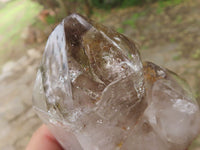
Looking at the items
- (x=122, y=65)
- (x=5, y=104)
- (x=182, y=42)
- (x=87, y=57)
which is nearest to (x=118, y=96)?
(x=122, y=65)

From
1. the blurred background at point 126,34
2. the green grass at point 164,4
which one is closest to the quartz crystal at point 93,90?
the blurred background at point 126,34

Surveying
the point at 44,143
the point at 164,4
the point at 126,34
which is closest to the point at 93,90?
the point at 44,143

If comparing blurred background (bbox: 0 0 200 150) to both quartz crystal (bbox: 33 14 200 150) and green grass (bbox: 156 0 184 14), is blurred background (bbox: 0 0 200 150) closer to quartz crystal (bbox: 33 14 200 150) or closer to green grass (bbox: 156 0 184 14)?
green grass (bbox: 156 0 184 14)

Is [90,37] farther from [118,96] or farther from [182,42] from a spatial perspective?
[182,42]

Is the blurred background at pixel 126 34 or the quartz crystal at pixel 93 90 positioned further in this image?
the blurred background at pixel 126 34

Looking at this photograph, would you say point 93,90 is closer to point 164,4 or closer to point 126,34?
point 126,34

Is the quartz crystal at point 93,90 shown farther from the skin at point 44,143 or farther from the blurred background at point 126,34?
the blurred background at point 126,34

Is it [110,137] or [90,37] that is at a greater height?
[90,37]
